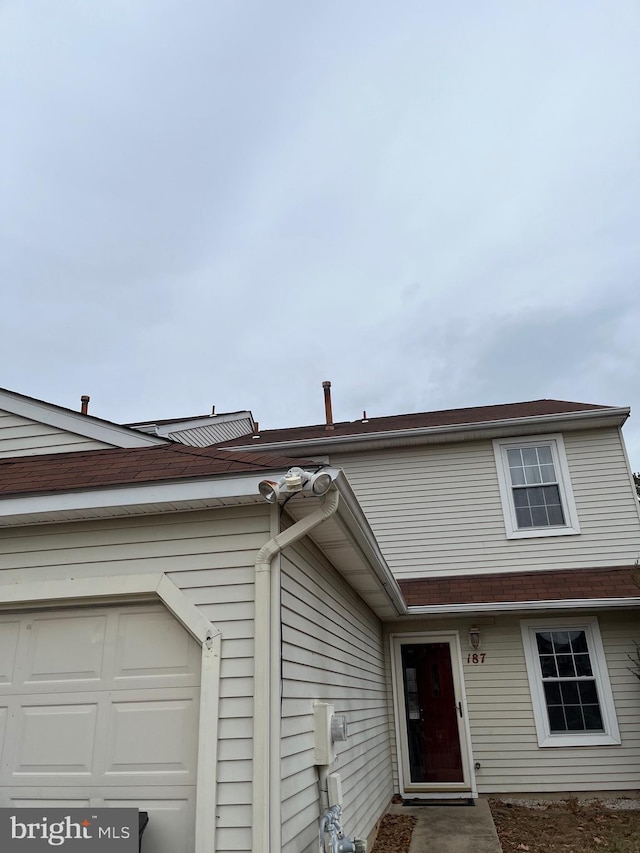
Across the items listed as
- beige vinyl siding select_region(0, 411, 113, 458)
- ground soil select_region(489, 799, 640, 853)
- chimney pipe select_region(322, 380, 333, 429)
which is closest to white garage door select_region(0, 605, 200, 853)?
beige vinyl siding select_region(0, 411, 113, 458)

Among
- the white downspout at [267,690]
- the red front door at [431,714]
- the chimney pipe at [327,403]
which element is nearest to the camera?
the white downspout at [267,690]

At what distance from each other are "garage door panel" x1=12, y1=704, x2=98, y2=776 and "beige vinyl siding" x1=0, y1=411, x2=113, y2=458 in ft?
6.69

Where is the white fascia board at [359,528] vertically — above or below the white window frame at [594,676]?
above

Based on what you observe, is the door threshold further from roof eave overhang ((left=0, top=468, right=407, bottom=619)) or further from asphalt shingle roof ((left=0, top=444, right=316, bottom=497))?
asphalt shingle roof ((left=0, top=444, right=316, bottom=497))

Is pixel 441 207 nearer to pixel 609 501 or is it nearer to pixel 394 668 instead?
pixel 609 501

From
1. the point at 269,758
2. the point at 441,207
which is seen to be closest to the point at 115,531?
the point at 269,758

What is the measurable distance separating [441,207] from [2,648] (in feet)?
33.6

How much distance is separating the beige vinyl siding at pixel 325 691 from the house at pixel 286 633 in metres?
0.03

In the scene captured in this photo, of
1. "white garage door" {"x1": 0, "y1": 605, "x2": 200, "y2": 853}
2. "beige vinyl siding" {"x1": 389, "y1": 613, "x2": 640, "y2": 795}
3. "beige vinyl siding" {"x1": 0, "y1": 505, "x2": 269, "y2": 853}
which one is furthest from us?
"beige vinyl siding" {"x1": 389, "y1": 613, "x2": 640, "y2": 795}

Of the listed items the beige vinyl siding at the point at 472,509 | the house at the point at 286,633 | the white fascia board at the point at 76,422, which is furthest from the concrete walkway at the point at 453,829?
the white fascia board at the point at 76,422

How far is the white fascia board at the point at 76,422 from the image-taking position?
15.8ft

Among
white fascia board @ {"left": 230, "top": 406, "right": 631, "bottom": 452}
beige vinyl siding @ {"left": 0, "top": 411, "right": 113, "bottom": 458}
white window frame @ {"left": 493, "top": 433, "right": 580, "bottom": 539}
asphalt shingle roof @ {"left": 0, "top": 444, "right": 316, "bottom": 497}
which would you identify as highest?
white fascia board @ {"left": 230, "top": 406, "right": 631, "bottom": 452}

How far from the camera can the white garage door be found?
127 inches

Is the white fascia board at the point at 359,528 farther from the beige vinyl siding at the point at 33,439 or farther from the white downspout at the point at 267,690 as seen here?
the beige vinyl siding at the point at 33,439
